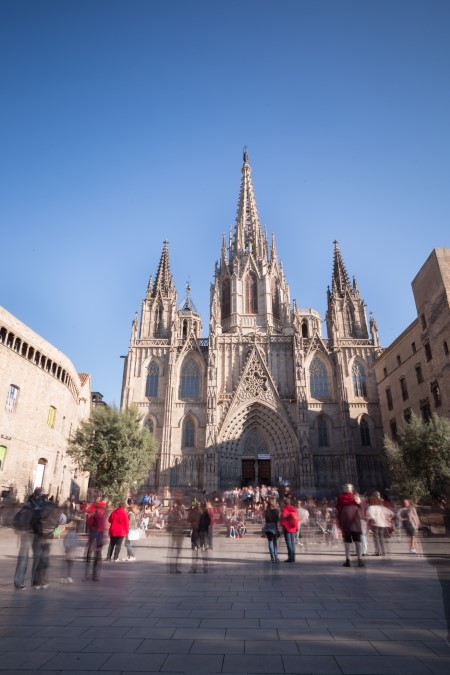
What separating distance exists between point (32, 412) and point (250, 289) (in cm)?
2544

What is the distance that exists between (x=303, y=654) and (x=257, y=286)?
40002mm

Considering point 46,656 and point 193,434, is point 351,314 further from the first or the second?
point 46,656

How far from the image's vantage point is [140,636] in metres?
4.47

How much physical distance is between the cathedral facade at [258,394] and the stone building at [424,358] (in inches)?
114

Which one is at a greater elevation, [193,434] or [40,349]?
[40,349]

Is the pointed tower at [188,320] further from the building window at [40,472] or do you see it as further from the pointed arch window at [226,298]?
the building window at [40,472]

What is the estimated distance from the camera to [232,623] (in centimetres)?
499

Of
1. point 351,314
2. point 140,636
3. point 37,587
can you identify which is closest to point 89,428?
point 37,587

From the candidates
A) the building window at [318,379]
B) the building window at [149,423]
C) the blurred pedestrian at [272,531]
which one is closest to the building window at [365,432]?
the building window at [318,379]

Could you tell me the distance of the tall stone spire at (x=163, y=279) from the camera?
138ft

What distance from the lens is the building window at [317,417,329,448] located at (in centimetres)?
3422

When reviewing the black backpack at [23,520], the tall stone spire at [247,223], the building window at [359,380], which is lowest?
the black backpack at [23,520]

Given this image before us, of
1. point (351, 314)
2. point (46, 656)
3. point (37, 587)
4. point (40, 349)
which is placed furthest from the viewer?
point (351, 314)

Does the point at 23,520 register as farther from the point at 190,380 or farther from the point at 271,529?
the point at 190,380
